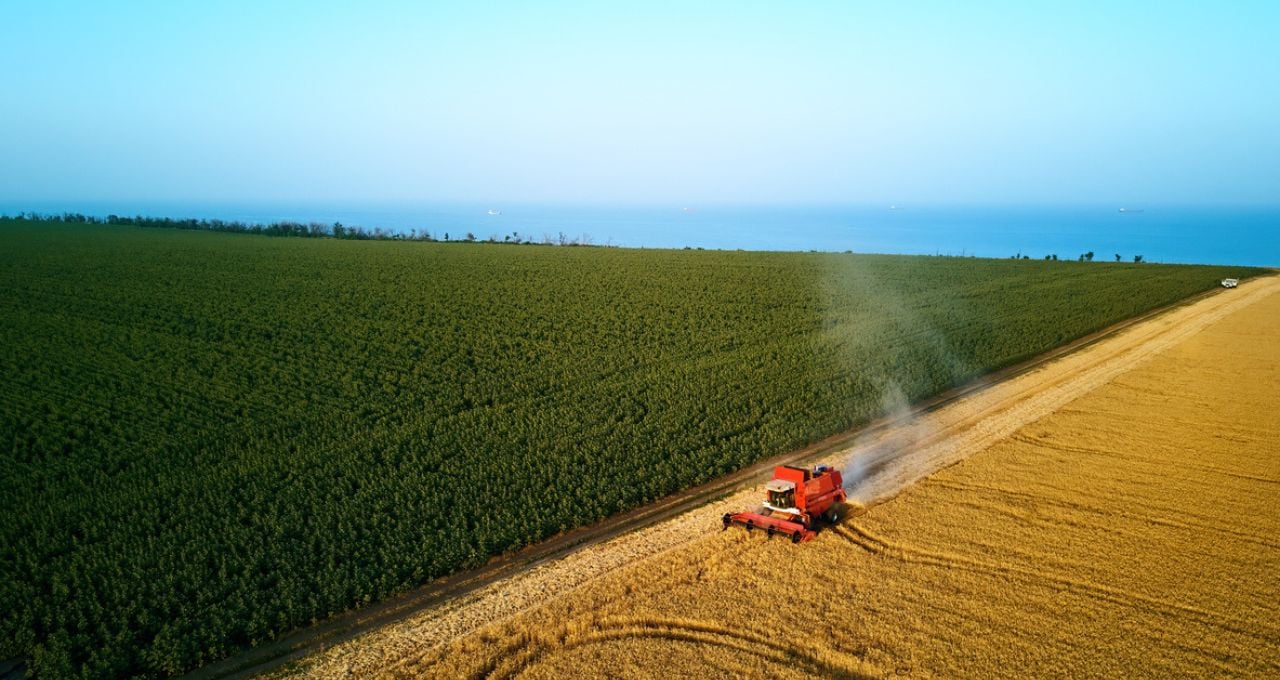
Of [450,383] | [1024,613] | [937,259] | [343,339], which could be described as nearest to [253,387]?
[450,383]

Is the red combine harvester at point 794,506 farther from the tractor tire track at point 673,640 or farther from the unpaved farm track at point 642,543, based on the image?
the tractor tire track at point 673,640

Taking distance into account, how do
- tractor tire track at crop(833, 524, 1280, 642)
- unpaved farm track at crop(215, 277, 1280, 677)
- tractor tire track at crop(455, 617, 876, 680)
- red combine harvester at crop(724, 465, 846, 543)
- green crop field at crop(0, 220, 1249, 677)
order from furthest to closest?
red combine harvester at crop(724, 465, 846, 543) → green crop field at crop(0, 220, 1249, 677) → tractor tire track at crop(833, 524, 1280, 642) → unpaved farm track at crop(215, 277, 1280, 677) → tractor tire track at crop(455, 617, 876, 680)

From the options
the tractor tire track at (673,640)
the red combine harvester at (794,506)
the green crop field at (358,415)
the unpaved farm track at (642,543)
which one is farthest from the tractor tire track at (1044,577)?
the green crop field at (358,415)

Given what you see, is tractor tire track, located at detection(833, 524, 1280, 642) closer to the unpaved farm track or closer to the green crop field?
the unpaved farm track

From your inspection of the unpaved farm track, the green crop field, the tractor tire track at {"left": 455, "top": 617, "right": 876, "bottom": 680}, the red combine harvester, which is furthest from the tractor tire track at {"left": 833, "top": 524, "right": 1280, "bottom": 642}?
the green crop field

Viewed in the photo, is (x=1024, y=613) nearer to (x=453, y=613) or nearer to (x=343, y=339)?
(x=453, y=613)

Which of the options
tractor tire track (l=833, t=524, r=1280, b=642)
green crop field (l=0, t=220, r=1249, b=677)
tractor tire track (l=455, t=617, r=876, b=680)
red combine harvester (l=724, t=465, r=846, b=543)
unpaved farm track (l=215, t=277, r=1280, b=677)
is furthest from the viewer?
red combine harvester (l=724, t=465, r=846, b=543)
